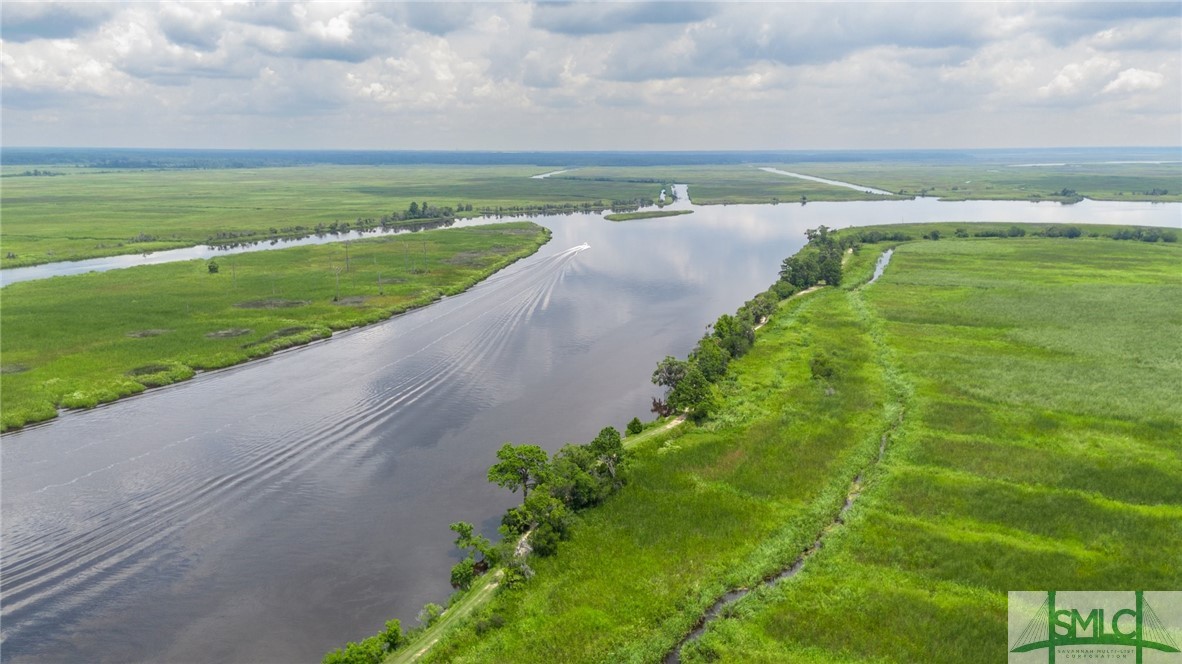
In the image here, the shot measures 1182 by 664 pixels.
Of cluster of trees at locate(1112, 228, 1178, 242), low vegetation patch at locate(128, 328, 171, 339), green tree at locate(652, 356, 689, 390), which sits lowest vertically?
green tree at locate(652, 356, 689, 390)

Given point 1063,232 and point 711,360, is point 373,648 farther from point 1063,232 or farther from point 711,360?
point 1063,232

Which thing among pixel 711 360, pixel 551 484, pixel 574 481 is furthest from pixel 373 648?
pixel 711 360

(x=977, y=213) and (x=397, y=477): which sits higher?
(x=977, y=213)

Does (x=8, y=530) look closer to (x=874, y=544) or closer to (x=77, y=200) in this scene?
(x=874, y=544)

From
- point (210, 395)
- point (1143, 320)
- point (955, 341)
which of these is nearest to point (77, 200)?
point (210, 395)

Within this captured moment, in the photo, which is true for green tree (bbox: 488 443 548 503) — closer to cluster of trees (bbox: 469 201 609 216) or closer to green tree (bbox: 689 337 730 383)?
green tree (bbox: 689 337 730 383)

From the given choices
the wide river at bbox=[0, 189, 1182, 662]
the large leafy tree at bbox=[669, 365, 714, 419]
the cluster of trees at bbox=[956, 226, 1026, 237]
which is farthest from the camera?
the cluster of trees at bbox=[956, 226, 1026, 237]

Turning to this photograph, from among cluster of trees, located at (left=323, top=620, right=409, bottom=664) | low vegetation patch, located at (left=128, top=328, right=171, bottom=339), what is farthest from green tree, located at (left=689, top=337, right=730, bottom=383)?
low vegetation patch, located at (left=128, top=328, right=171, bottom=339)
